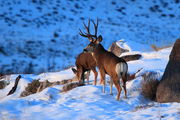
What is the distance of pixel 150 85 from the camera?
7668mm

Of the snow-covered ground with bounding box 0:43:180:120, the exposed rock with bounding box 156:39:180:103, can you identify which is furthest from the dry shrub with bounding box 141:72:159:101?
the exposed rock with bounding box 156:39:180:103

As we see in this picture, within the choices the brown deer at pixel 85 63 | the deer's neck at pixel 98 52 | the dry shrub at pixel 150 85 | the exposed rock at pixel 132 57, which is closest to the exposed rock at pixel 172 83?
the dry shrub at pixel 150 85

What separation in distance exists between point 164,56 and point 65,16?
15.5m

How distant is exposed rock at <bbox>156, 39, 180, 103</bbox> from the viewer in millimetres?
6793

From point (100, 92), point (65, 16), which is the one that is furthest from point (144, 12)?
point (100, 92)

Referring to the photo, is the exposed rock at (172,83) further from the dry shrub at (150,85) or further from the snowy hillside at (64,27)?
the snowy hillside at (64,27)

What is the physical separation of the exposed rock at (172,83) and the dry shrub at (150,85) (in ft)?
1.50

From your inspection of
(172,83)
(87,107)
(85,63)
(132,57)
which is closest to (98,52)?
(87,107)

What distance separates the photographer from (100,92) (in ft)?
25.2

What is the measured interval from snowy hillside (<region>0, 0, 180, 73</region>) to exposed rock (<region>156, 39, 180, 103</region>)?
10307mm

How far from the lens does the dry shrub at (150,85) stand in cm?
763

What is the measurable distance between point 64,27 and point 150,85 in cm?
1710

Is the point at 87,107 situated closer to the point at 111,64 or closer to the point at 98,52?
the point at 111,64

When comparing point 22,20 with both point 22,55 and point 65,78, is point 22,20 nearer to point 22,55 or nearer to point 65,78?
point 22,55
